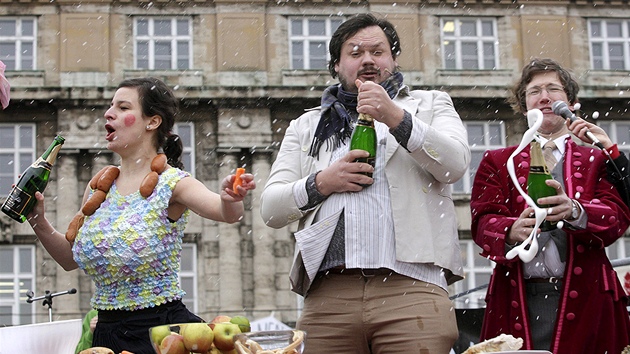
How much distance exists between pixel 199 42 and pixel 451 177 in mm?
19966

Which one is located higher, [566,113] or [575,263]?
[566,113]

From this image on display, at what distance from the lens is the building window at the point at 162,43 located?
75.1 ft

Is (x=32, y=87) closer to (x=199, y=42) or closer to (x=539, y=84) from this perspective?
(x=199, y=42)

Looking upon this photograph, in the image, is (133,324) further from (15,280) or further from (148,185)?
(15,280)

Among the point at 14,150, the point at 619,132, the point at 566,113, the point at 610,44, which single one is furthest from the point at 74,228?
the point at 610,44

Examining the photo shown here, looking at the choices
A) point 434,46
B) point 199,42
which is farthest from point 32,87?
Result: point 434,46

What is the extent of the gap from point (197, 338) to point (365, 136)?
1.08 m

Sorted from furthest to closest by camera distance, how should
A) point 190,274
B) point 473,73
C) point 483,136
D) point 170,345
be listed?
point 473,73 < point 483,136 < point 190,274 < point 170,345

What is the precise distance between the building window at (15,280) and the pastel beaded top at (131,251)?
18972mm

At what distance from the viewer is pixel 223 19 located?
22.7 metres

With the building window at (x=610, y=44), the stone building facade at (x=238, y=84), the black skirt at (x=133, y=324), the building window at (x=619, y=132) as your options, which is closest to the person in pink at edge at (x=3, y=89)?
the black skirt at (x=133, y=324)

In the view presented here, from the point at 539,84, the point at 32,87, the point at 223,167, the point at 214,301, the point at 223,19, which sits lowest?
the point at 214,301

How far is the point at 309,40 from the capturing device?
23188mm

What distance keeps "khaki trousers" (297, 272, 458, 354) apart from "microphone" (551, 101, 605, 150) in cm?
93
